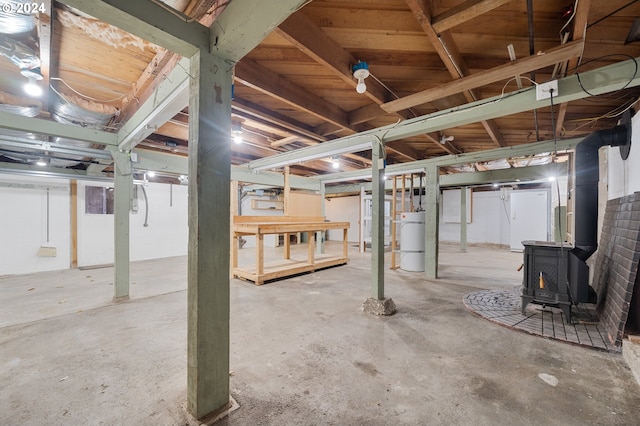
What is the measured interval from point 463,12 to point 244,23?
1.08 meters

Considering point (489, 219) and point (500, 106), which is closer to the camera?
point (500, 106)

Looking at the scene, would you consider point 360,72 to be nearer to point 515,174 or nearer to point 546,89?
point 546,89

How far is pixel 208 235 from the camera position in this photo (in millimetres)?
1240

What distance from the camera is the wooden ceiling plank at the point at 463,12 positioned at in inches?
47.8

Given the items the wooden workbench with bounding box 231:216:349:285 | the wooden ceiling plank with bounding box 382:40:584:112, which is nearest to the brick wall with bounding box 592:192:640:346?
the wooden ceiling plank with bounding box 382:40:584:112

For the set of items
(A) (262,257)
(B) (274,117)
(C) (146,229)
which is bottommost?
(A) (262,257)

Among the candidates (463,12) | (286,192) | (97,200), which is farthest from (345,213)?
(463,12)

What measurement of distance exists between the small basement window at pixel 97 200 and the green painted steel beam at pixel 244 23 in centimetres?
615

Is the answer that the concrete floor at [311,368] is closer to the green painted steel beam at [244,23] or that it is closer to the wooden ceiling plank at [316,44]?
the green painted steel beam at [244,23]

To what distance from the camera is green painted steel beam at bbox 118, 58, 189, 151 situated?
1.60 metres

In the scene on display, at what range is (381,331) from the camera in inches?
90.4

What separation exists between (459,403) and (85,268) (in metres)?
6.63

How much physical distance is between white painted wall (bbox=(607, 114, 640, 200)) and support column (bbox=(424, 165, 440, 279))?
2.01 metres

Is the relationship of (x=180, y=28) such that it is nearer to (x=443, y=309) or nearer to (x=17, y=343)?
(x=17, y=343)
